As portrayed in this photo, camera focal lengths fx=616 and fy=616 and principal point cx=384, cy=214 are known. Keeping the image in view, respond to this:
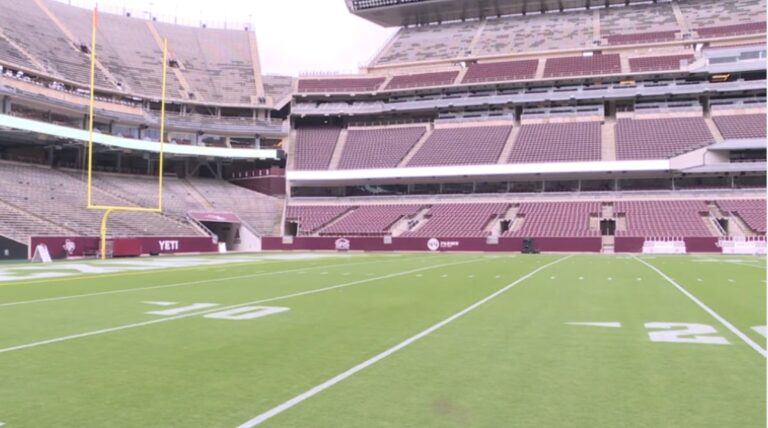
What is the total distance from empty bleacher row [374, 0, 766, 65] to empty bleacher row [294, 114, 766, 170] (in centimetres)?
1098

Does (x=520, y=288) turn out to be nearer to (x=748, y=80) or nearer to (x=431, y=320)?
(x=431, y=320)

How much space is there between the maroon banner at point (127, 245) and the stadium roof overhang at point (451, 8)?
130 ft

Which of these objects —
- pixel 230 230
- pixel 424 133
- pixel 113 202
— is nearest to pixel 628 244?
pixel 424 133

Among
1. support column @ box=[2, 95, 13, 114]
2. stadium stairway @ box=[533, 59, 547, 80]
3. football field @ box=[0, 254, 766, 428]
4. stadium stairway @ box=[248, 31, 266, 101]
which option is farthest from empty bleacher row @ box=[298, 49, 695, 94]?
football field @ box=[0, 254, 766, 428]

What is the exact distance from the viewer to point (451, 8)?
71.0 m

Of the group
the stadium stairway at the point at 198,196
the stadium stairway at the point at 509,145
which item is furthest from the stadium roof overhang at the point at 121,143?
the stadium stairway at the point at 509,145

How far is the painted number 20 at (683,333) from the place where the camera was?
7797 mm

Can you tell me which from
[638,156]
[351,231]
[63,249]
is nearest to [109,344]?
[63,249]

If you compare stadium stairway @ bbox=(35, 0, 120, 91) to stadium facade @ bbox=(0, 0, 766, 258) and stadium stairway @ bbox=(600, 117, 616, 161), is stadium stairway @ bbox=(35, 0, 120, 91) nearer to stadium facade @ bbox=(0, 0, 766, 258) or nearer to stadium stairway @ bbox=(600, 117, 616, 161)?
stadium facade @ bbox=(0, 0, 766, 258)

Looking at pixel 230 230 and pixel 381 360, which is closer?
pixel 381 360

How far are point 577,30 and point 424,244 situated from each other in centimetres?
3509

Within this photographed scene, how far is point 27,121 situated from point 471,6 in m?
48.2

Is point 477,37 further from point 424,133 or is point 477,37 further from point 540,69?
point 424,133

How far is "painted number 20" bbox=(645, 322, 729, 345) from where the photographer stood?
25.6ft
